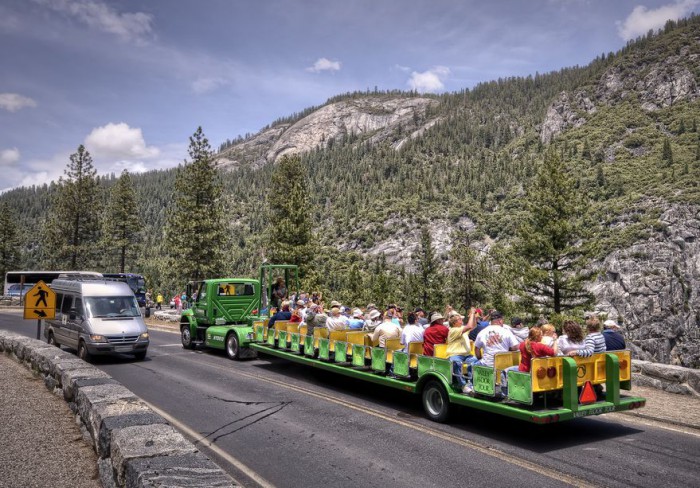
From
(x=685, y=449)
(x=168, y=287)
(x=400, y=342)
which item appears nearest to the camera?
(x=685, y=449)

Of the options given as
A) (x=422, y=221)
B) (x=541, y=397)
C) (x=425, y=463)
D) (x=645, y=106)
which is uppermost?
(x=645, y=106)

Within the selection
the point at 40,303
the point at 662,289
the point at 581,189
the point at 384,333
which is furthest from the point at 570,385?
the point at 581,189

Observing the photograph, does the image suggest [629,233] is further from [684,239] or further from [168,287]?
[168,287]

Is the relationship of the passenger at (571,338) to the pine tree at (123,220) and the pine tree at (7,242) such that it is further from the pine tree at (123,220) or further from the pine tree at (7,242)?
the pine tree at (7,242)

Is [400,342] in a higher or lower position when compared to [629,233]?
lower

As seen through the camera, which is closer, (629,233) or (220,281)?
(220,281)

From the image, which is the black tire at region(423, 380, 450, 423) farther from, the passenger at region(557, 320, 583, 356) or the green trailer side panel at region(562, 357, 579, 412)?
the passenger at region(557, 320, 583, 356)

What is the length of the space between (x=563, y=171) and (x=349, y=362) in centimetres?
2905

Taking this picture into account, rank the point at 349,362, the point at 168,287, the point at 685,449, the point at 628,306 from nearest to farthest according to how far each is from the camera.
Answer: the point at 685,449, the point at 349,362, the point at 628,306, the point at 168,287

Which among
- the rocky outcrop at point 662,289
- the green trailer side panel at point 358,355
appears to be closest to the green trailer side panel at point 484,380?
the green trailer side panel at point 358,355

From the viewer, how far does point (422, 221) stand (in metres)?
124

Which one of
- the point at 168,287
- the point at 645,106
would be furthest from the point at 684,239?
the point at 168,287

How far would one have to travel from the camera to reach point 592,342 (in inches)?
337

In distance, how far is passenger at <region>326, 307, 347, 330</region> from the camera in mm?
12734
